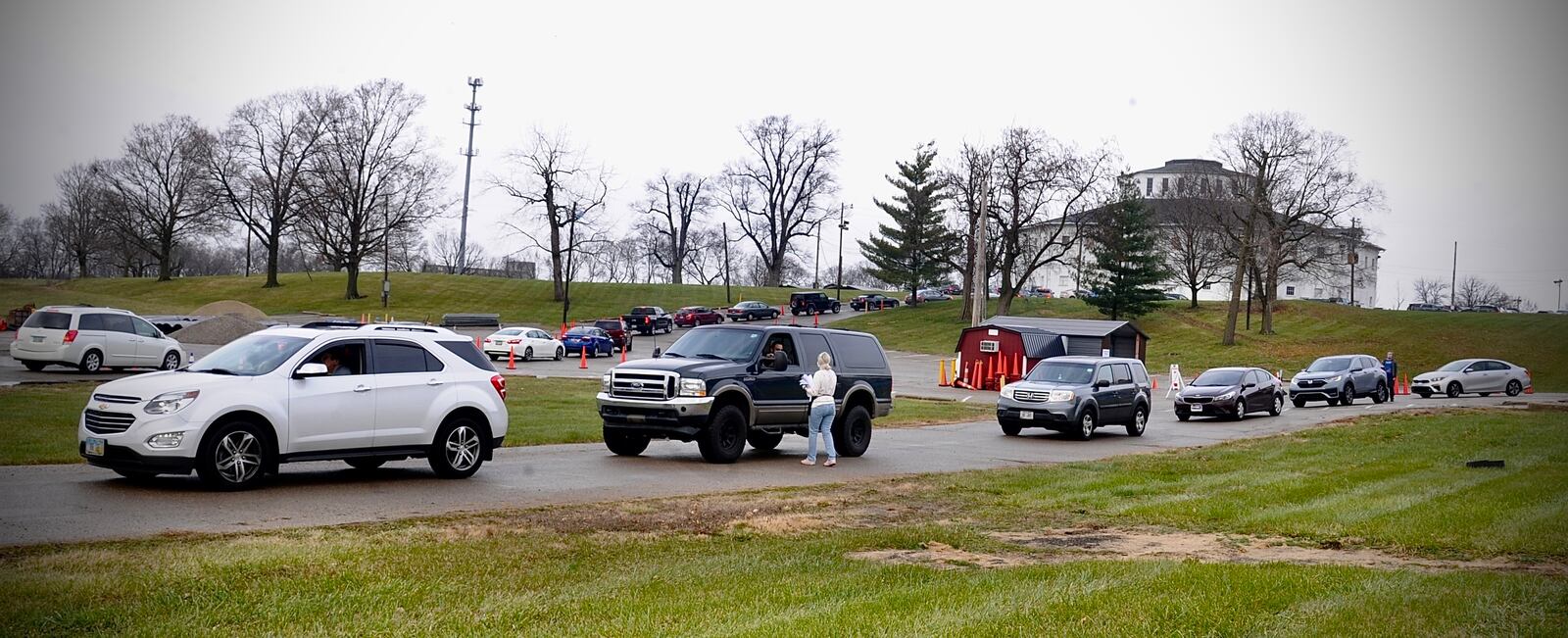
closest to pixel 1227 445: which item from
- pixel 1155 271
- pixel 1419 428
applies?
pixel 1419 428

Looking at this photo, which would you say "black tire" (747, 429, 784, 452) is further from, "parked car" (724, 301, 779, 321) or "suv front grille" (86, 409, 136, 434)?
"parked car" (724, 301, 779, 321)

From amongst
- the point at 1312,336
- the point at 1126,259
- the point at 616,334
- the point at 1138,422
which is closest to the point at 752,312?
the point at 616,334

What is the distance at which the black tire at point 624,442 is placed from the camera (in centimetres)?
1759

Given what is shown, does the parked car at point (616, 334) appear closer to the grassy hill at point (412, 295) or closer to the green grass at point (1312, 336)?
the green grass at point (1312, 336)

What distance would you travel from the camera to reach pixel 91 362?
3098cm

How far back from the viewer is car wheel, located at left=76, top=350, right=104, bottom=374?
3081 centimetres

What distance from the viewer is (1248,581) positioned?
772cm

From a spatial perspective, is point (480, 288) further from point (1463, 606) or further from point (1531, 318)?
point (1463, 606)

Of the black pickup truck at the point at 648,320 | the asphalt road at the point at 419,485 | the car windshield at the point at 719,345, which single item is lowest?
the asphalt road at the point at 419,485

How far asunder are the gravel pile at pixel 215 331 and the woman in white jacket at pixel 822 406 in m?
37.6

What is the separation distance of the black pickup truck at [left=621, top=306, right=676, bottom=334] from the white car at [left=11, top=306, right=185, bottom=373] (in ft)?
132

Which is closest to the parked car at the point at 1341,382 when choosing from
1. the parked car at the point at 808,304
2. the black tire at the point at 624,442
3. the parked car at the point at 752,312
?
the black tire at the point at 624,442

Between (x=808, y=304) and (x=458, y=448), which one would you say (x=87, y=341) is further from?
(x=808, y=304)

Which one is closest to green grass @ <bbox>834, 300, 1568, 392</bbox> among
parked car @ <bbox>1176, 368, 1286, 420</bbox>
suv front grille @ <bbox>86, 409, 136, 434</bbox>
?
parked car @ <bbox>1176, 368, 1286, 420</bbox>
